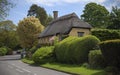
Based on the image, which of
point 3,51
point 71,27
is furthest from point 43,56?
point 3,51

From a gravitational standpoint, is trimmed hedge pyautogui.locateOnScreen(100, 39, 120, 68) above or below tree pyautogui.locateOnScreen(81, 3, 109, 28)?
below

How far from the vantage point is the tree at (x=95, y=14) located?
82.1 meters

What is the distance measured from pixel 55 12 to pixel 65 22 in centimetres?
2011

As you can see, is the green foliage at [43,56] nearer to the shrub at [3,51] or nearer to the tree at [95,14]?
the tree at [95,14]

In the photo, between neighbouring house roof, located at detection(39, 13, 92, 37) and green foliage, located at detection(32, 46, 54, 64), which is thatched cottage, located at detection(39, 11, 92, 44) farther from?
green foliage, located at detection(32, 46, 54, 64)

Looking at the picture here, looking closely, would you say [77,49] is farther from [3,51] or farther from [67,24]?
[3,51]

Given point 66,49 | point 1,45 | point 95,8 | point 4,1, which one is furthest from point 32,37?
point 4,1

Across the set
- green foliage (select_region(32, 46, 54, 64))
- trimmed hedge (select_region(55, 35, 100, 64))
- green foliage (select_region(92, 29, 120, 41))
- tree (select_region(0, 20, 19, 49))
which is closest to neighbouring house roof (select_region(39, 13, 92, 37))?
green foliage (select_region(92, 29, 120, 41))

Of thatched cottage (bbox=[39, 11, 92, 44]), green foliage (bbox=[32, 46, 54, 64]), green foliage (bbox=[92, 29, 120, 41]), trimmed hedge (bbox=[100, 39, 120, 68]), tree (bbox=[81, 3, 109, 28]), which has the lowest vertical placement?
green foliage (bbox=[32, 46, 54, 64])

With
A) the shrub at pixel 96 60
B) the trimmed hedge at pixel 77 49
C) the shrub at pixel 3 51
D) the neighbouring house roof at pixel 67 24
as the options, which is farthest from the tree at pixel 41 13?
the shrub at pixel 96 60

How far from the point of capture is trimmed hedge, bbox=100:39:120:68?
22478mm

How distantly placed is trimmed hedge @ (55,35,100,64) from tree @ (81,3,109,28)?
140 ft

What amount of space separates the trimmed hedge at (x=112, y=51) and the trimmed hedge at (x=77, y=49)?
341 inches

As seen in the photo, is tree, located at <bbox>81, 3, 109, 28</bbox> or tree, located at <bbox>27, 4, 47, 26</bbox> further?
tree, located at <bbox>27, 4, 47, 26</bbox>
